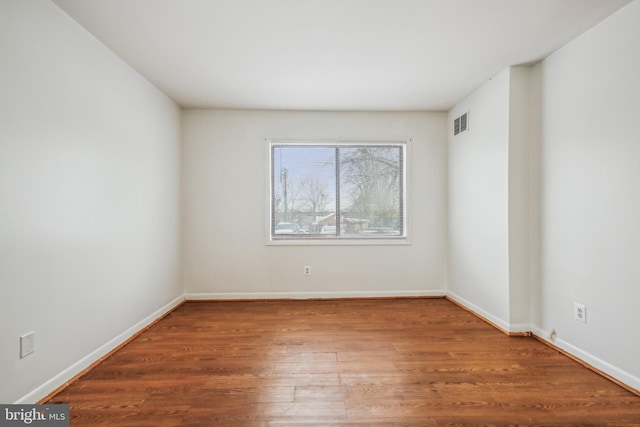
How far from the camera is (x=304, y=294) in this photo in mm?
4051

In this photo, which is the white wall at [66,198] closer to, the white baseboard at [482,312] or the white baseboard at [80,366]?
the white baseboard at [80,366]

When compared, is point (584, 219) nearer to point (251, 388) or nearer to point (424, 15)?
point (424, 15)

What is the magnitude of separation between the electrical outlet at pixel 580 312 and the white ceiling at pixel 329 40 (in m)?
2.09

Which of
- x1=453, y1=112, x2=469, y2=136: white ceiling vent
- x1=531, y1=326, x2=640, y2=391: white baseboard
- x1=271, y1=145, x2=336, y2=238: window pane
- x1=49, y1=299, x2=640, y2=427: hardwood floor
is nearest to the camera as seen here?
x1=49, y1=299, x2=640, y2=427: hardwood floor

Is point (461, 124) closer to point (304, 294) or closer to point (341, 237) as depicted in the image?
point (341, 237)

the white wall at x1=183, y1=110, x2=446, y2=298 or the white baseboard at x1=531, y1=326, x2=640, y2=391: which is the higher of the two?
the white wall at x1=183, y1=110, x2=446, y2=298

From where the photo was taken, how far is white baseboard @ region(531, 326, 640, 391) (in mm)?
1955

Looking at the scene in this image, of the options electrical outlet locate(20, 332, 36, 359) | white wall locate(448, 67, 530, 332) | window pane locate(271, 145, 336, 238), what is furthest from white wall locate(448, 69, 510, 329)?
electrical outlet locate(20, 332, 36, 359)

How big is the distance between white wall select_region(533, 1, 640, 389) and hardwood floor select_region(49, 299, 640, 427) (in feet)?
0.99

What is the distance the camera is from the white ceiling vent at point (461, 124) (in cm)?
359

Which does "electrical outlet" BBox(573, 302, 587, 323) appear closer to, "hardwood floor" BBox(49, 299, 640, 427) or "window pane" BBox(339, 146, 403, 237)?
"hardwood floor" BBox(49, 299, 640, 427)

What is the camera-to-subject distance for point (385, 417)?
1676 mm

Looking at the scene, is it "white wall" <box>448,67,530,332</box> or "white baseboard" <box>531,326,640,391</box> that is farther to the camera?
"white wall" <box>448,67,530,332</box>

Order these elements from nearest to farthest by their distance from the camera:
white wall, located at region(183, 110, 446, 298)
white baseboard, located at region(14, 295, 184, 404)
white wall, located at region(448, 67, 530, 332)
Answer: white baseboard, located at region(14, 295, 184, 404) → white wall, located at region(448, 67, 530, 332) → white wall, located at region(183, 110, 446, 298)
